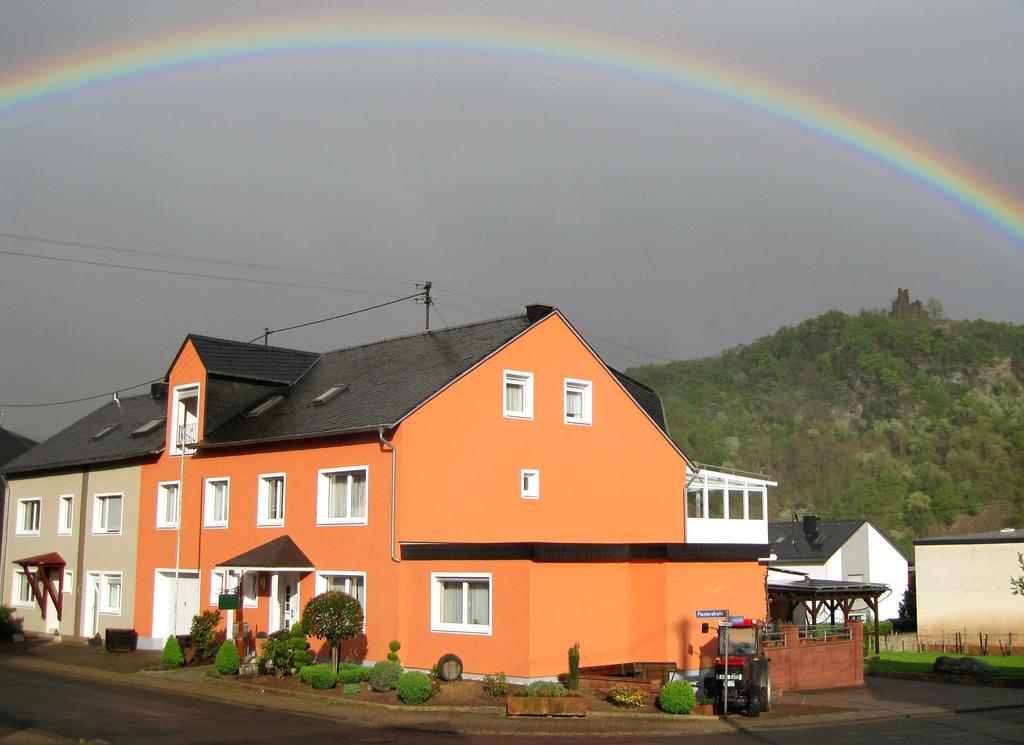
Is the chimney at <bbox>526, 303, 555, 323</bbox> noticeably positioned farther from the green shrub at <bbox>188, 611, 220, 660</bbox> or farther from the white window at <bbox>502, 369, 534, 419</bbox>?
A: the green shrub at <bbox>188, 611, 220, 660</bbox>

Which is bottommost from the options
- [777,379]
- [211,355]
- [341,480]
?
[341,480]

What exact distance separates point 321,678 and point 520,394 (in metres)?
10.6

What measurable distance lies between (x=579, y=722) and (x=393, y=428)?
987 centimetres

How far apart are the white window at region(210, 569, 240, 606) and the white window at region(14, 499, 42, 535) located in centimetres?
1413

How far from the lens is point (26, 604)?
4284cm

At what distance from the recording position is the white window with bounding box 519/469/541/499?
31469 mm

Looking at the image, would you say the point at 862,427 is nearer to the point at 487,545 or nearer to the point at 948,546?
the point at 948,546

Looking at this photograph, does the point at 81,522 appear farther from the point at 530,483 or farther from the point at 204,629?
the point at 530,483

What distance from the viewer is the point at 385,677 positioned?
24.9m

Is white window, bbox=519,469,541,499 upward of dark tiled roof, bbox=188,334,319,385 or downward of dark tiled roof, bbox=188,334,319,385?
downward

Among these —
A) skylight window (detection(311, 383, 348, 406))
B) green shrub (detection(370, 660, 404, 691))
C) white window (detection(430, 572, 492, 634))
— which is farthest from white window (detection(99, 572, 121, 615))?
green shrub (detection(370, 660, 404, 691))

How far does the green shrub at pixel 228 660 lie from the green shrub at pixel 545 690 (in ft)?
31.1

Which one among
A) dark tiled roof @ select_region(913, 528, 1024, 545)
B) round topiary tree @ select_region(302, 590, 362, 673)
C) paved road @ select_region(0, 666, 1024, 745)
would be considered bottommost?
paved road @ select_region(0, 666, 1024, 745)

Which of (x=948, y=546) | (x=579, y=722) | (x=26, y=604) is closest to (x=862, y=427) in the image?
(x=948, y=546)
